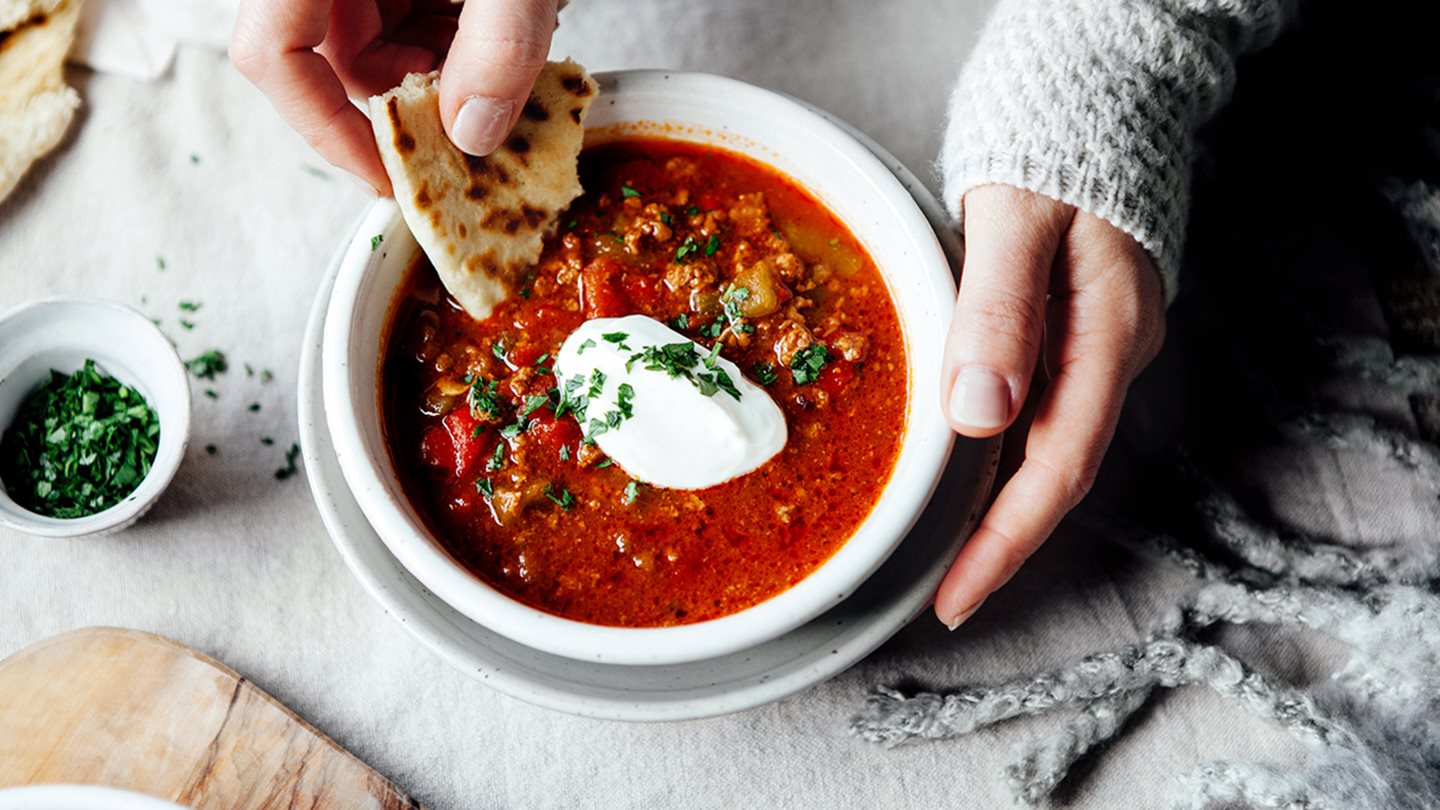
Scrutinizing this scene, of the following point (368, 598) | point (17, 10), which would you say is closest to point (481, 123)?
point (368, 598)

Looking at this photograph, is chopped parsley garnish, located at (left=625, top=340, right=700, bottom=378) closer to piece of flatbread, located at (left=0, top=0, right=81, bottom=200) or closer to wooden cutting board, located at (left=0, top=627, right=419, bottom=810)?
wooden cutting board, located at (left=0, top=627, right=419, bottom=810)

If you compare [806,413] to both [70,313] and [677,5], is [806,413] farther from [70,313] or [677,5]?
[70,313]

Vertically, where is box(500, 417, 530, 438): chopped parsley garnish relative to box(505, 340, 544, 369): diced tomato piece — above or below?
below

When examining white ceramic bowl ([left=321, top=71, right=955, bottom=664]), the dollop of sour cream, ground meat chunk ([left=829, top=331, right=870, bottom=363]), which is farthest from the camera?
ground meat chunk ([left=829, top=331, right=870, bottom=363])

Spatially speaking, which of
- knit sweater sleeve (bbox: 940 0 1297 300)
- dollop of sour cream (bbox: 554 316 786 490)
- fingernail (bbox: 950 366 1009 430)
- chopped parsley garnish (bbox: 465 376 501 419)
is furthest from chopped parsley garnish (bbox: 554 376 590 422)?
knit sweater sleeve (bbox: 940 0 1297 300)

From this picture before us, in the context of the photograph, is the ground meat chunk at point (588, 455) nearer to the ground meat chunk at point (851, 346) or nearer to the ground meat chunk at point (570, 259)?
the ground meat chunk at point (570, 259)

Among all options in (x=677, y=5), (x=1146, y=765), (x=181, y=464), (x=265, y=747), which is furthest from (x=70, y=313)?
(x=1146, y=765)

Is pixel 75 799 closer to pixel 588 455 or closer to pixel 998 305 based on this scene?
pixel 588 455
